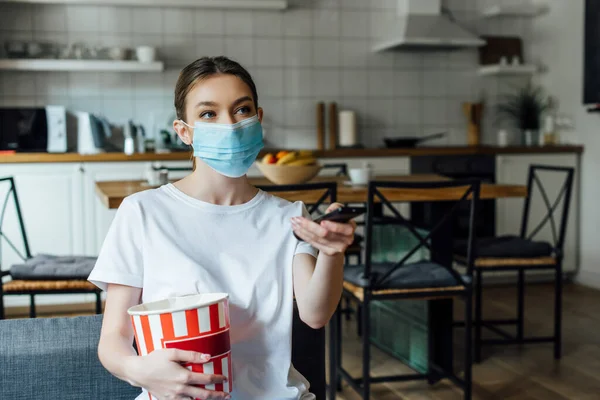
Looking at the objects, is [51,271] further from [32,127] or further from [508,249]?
[32,127]

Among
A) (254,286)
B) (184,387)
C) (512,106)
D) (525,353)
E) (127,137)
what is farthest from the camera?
(512,106)

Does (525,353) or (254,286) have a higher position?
(254,286)

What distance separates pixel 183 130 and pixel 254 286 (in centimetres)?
31

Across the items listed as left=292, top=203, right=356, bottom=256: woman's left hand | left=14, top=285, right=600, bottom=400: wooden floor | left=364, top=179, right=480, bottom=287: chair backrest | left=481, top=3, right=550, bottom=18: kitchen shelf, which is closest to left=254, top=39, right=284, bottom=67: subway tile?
left=481, top=3, right=550, bottom=18: kitchen shelf

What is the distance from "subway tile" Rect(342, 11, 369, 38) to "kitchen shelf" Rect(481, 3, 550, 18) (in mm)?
875

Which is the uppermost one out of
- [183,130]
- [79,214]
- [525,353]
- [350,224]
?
[183,130]

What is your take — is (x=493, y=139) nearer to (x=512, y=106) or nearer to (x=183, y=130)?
(x=512, y=106)

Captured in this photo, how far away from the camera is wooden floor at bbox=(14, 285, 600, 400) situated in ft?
9.06

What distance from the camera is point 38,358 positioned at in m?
1.16

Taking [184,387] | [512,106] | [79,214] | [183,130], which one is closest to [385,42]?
[512,106]

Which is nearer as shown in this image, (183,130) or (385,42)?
(183,130)

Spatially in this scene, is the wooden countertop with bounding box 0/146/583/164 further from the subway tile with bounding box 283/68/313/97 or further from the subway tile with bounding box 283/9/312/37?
the subway tile with bounding box 283/9/312/37

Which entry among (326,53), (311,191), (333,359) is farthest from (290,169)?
(326,53)

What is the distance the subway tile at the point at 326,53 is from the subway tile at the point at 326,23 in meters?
0.06
